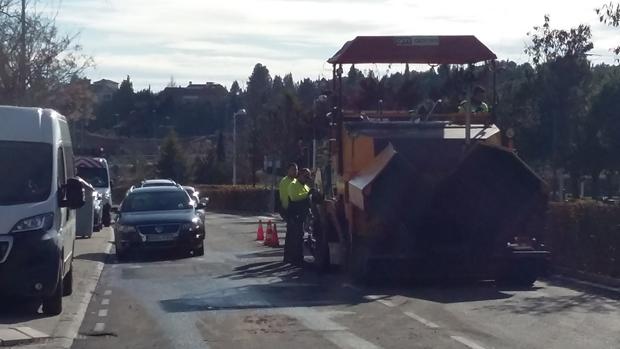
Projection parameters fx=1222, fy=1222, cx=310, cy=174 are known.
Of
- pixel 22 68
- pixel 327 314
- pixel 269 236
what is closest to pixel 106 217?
pixel 269 236

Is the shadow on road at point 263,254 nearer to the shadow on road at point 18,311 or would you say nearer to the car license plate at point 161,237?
the car license plate at point 161,237

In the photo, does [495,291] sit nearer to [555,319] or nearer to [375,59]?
[555,319]

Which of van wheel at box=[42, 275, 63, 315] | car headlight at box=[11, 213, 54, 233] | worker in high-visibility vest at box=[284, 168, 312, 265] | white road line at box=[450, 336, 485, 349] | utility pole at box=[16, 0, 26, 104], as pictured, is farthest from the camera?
utility pole at box=[16, 0, 26, 104]

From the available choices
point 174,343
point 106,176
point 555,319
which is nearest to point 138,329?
point 174,343

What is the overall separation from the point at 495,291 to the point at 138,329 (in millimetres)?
5996

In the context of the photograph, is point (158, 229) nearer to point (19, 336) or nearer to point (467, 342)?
point (19, 336)

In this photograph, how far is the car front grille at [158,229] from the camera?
1021 inches

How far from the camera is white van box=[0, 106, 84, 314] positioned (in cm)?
1465

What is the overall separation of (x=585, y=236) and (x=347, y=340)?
796 centimetres

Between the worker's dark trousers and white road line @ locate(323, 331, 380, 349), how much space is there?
9503mm

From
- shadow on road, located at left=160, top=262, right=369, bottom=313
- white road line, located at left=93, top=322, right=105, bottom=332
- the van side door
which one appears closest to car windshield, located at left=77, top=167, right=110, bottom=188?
shadow on road, located at left=160, top=262, right=369, bottom=313

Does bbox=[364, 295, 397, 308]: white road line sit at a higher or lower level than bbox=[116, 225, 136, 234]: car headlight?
lower

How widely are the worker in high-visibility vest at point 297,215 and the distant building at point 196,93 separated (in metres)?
99.7

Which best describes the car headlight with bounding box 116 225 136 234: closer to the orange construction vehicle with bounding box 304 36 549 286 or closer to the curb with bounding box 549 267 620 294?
the orange construction vehicle with bounding box 304 36 549 286
